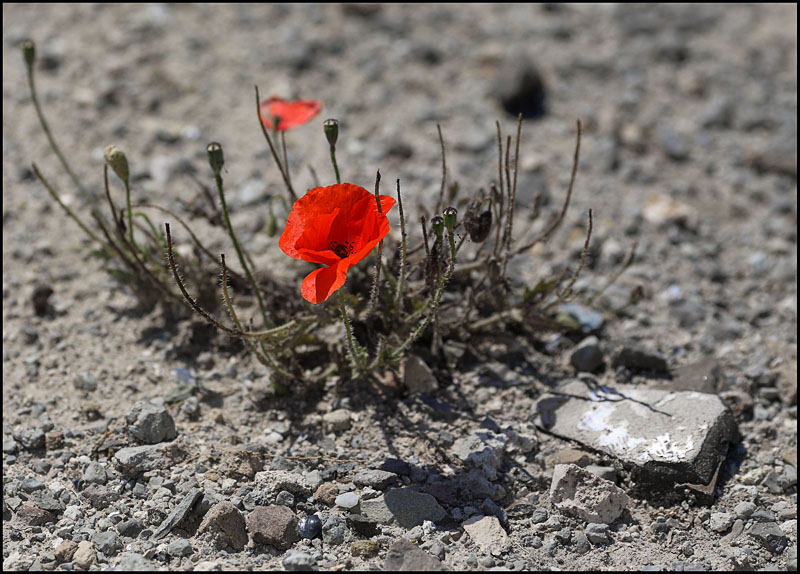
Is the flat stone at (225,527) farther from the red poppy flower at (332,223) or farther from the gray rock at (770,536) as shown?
the gray rock at (770,536)

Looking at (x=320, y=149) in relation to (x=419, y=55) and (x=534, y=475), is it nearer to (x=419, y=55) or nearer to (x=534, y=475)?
(x=419, y=55)

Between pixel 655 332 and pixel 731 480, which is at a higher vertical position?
pixel 655 332

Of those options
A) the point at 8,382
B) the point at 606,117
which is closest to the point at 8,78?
the point at 8,382

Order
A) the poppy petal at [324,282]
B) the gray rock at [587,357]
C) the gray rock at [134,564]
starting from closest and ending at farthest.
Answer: the poppy petal at [324,282]
the gray rock at [134,564]
the gray rock at [587,357]

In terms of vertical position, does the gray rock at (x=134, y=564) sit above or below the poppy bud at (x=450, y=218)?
below

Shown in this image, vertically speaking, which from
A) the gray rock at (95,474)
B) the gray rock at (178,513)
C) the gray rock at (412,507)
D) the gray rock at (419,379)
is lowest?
the gray rock at (412,507)

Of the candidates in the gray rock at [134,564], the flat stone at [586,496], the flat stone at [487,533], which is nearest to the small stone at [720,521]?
the flat stone at [586,496]

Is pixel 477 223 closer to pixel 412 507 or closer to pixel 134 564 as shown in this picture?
pixel 412 507

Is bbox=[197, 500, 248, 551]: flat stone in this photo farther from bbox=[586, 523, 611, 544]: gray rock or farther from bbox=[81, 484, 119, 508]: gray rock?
bbox=[586, 523, 611, 544]: gray rock
